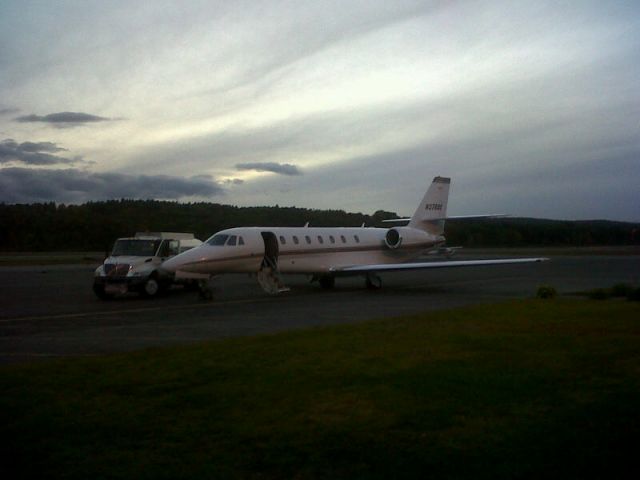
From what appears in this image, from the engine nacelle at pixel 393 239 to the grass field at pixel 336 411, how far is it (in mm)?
19632

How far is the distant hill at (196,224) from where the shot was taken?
5597 centimetres

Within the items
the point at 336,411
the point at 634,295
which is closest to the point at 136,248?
the point at 634,295

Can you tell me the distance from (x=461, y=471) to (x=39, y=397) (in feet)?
15.5

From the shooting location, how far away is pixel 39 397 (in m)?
7.35

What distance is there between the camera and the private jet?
23.4 m

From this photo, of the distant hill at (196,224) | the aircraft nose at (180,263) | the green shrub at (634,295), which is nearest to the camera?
the green shrub at (634,295)

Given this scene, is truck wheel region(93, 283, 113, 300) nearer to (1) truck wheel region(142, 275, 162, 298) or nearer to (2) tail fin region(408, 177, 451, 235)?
(1) truck wheel region(142, 275, 162, 298)

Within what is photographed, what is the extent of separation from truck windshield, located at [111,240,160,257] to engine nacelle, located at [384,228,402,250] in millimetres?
10469

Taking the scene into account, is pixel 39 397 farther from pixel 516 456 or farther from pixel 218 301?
pixel 218 301

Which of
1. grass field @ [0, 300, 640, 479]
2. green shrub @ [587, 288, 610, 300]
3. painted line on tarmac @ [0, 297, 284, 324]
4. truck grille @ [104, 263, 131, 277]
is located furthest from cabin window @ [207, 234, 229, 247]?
grass field @ [0, 300, 640, 479]

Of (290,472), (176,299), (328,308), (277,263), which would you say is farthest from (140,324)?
(290,472)

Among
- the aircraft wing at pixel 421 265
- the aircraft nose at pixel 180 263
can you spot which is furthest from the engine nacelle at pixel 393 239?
the aircraft nose at pixel 180 263

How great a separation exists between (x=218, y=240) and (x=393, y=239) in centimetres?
957

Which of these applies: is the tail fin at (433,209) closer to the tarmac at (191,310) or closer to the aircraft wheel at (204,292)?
the tarmac at (191,310)
